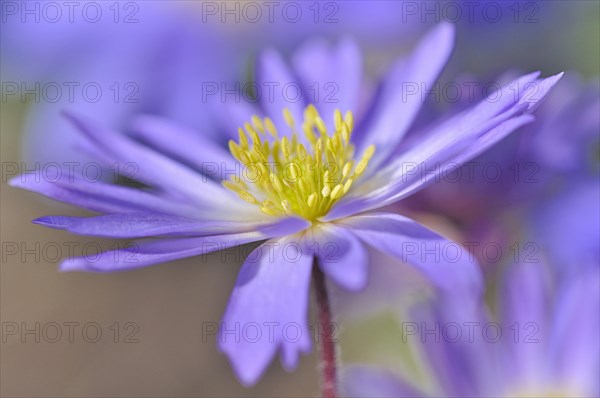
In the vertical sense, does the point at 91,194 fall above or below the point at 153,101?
below

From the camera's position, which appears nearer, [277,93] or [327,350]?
[327,350]

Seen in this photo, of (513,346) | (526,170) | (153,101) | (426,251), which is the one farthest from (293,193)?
(153,101)

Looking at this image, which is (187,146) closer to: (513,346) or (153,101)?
(513,346)

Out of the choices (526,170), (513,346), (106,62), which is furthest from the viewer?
(106,62)

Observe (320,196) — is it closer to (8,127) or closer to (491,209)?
(491,209)

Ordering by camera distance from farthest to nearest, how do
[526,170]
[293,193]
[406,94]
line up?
[526,170] → [406,94] → [293,193]

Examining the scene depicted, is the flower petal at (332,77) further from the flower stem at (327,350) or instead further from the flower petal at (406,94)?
the flower stem at (327,350)
